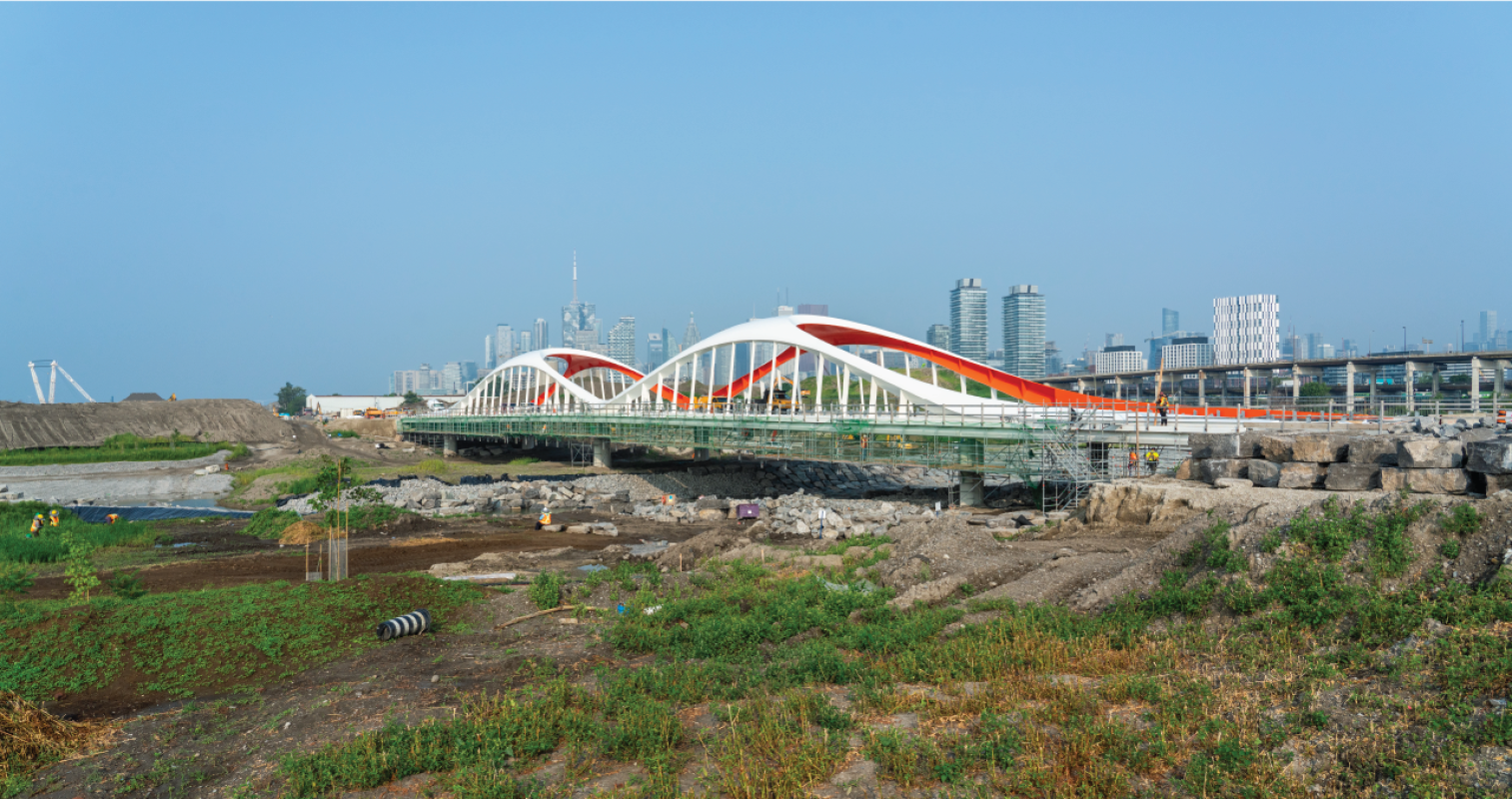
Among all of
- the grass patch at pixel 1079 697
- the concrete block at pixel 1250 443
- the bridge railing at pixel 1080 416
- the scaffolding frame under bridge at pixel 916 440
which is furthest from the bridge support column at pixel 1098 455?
the grass patch at pixel 1079 697

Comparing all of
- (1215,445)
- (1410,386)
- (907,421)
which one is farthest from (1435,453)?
(1410,386)

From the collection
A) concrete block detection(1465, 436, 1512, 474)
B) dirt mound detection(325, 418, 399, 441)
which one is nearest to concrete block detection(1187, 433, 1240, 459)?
concrete block detection(1465, 436, 1512, 474)

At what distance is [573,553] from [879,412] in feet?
47.1

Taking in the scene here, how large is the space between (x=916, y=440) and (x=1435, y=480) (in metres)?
20.2

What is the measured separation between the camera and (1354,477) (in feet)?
58.8

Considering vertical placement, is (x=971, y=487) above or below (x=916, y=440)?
below

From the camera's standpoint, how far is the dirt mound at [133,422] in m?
61.4

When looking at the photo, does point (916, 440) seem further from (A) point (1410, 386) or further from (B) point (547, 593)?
(A) point (1410, 386)

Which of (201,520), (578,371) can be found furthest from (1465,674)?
(578,371)

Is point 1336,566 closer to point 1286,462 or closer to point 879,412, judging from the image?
point 1286,462

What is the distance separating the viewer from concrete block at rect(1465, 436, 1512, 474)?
15156 mm

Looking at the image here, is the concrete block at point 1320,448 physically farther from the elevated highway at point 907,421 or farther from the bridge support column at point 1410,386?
the bridge support column at point 1410,386

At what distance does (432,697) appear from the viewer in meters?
10.2

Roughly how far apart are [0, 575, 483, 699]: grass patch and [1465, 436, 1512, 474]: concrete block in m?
19.6
